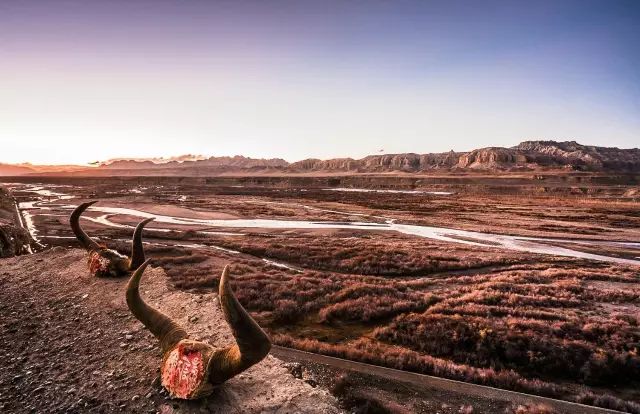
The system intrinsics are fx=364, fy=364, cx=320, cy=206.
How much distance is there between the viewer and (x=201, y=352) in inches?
258

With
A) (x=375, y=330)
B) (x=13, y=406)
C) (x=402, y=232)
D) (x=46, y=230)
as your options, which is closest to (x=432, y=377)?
(x=375, y=330)

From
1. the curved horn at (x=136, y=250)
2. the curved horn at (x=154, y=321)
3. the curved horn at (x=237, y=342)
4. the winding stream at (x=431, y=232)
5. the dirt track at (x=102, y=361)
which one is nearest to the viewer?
the curved horn at (x=237, y=342)

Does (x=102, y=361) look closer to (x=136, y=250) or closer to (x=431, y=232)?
(x=136, y=250)

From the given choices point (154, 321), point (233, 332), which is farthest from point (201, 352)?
point (233, 332)

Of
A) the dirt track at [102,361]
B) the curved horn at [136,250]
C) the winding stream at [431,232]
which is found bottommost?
the winding stream at [431,232]

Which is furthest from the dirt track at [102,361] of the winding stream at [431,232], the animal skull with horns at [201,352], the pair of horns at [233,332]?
the winding stream at [431,232]

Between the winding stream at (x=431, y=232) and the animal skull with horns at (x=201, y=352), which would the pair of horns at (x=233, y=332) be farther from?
the winding stream at (x=431, y=232)

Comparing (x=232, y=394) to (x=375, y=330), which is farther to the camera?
(x=375, y=330)

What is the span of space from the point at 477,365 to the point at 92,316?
41.1ft

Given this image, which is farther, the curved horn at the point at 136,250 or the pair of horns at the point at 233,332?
the curved horn at the point at 136,250

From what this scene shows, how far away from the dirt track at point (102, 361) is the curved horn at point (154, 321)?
0.88 m

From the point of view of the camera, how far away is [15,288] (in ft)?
44.9

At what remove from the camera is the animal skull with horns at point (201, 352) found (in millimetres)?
5246

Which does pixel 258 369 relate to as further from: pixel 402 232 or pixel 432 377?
pixel 402 232
